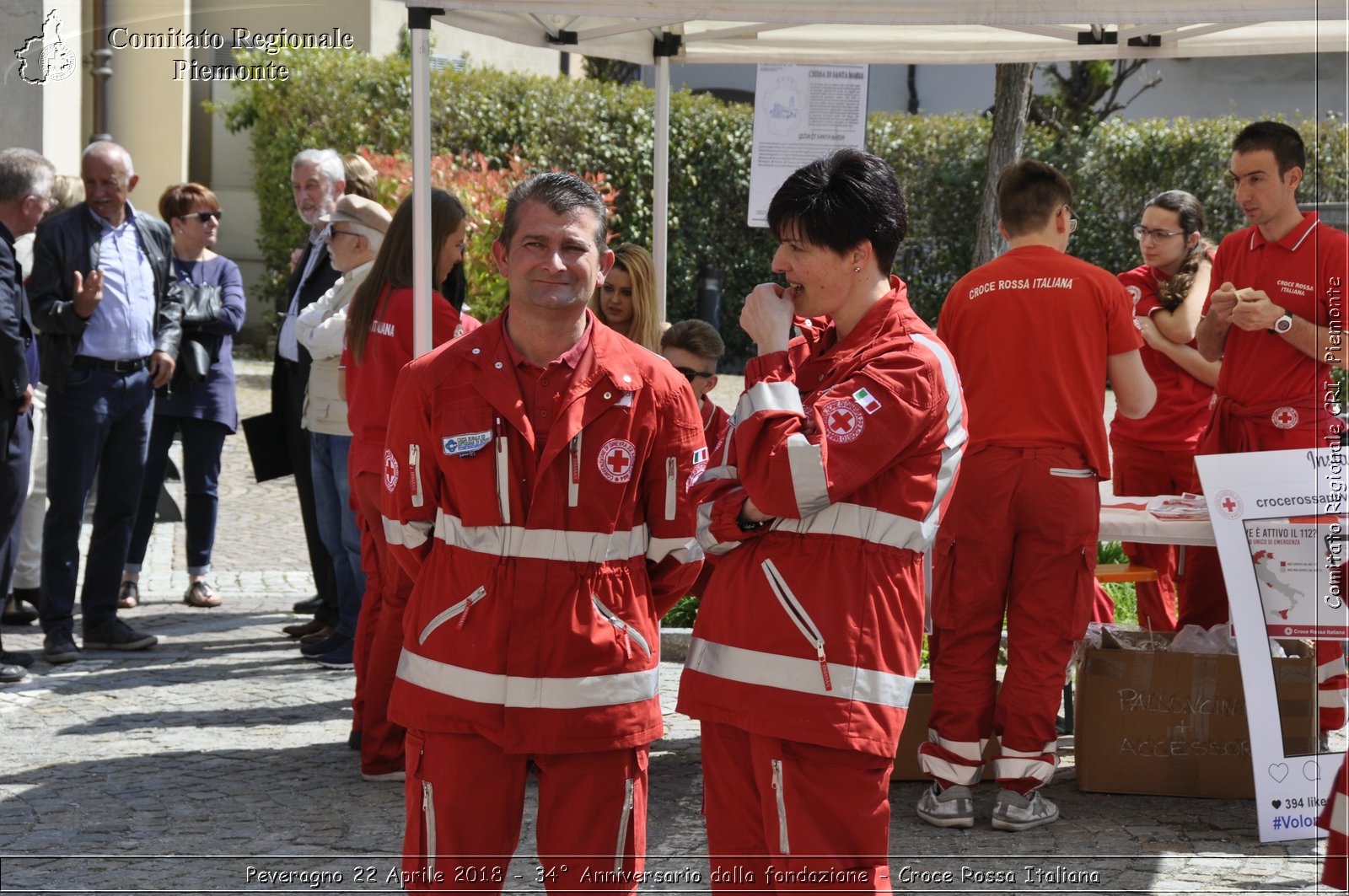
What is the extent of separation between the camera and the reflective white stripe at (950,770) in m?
4.88

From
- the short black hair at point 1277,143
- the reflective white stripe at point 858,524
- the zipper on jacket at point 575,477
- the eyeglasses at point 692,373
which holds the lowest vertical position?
the reflective white stripe at point 858,524

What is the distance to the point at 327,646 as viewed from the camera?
700 centimetres

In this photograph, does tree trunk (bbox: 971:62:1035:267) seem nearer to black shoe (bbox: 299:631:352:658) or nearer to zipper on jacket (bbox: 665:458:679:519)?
black shoe (bbox: 299:631:352:658)

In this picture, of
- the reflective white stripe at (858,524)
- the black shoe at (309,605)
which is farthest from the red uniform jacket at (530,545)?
the black shoe at (309,605)

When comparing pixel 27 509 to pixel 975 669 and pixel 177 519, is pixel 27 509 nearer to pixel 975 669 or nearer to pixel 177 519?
pixel 177 519

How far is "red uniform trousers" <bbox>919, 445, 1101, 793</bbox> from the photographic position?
478cm

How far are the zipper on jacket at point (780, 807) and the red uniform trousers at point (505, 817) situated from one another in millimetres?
333

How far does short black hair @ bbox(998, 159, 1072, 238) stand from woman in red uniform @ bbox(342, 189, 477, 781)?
76.8 inches

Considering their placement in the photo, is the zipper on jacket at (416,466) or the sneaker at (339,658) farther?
the sneaker at (339,658)

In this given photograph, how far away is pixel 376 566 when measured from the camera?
527 cm

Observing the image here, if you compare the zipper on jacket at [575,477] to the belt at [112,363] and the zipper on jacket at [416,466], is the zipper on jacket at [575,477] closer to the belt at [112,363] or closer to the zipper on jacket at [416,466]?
the zipper on jacket at [416,466]

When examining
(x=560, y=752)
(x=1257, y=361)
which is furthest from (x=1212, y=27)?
(x=560, y=752)

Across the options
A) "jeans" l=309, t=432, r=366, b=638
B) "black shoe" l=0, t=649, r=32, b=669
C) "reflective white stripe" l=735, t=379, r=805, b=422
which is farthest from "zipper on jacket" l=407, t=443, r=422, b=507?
"black shoe" l=0, t=649, r=32, b=669

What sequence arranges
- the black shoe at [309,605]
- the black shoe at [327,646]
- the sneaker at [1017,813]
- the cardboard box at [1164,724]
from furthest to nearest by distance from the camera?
the black shoe at [309,605], the black shoe at [327,646], the cardboard box at [1164,724], the sneaker at [1017,813]
